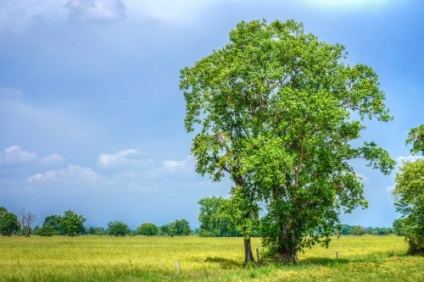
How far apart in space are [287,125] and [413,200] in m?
20.9

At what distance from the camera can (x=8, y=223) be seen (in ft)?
543

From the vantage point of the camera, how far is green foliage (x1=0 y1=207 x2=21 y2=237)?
165 m

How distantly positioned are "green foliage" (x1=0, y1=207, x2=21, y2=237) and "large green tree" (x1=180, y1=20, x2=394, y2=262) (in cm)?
15475

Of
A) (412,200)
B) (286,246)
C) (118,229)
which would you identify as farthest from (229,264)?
(118,229)

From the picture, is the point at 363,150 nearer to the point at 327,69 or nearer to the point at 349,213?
the point at 349,213

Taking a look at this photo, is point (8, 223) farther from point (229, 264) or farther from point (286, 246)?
point (286, 246)

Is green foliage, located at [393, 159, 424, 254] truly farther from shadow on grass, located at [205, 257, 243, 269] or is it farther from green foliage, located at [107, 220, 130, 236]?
green foliage, located at [107, 220, 130, 236]

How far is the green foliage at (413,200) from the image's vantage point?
43188mm

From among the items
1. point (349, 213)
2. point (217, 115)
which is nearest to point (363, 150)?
point (349, 213)

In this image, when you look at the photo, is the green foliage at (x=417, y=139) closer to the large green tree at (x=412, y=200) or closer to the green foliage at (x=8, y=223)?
the large green tree at (x=412, y=200)

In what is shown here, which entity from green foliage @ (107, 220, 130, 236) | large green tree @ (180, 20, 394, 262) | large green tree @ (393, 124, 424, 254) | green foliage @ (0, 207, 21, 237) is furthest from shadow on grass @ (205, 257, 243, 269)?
green foliage @ (0, 207, 21, 237)

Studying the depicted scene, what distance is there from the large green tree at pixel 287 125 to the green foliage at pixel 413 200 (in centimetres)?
1172

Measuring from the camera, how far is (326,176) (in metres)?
33.4

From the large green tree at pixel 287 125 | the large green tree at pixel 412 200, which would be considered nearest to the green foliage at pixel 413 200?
the large green tree at pixel 412 200
